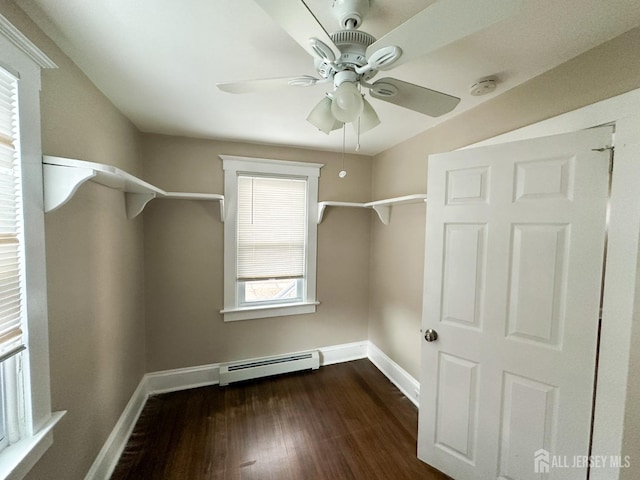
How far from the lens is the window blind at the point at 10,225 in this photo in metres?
0.82

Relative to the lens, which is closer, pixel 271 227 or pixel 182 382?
pixel 182 382

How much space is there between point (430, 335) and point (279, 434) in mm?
1319

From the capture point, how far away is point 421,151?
7.00 ft

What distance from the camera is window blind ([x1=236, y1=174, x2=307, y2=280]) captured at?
2434 millimetres

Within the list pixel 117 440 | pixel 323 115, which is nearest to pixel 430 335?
pixel 323 115

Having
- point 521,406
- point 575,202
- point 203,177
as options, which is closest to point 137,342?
point 203,177

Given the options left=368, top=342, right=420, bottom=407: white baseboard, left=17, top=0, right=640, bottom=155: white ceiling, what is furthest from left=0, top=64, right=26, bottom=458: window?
left=368, top=342, right=420, bottom=407: white baseboard

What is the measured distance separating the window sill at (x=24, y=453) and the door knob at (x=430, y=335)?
72.6 inches

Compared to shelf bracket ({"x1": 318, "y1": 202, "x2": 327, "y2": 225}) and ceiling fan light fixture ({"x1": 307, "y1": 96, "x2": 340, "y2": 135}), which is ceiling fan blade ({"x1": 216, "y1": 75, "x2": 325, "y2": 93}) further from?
shelf bracket ({"x1": 318, "y1": 202, "x2": 327, "y2": 225})

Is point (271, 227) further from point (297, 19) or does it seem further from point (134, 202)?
point (297, 19)

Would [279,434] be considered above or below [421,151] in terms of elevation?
below

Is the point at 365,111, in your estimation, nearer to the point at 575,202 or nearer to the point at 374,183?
the point at 575,202

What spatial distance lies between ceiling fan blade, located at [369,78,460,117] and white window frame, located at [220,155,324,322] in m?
1.57

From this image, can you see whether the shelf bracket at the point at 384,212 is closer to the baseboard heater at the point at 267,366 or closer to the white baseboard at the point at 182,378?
the baseboard heater at the point at 267,366
